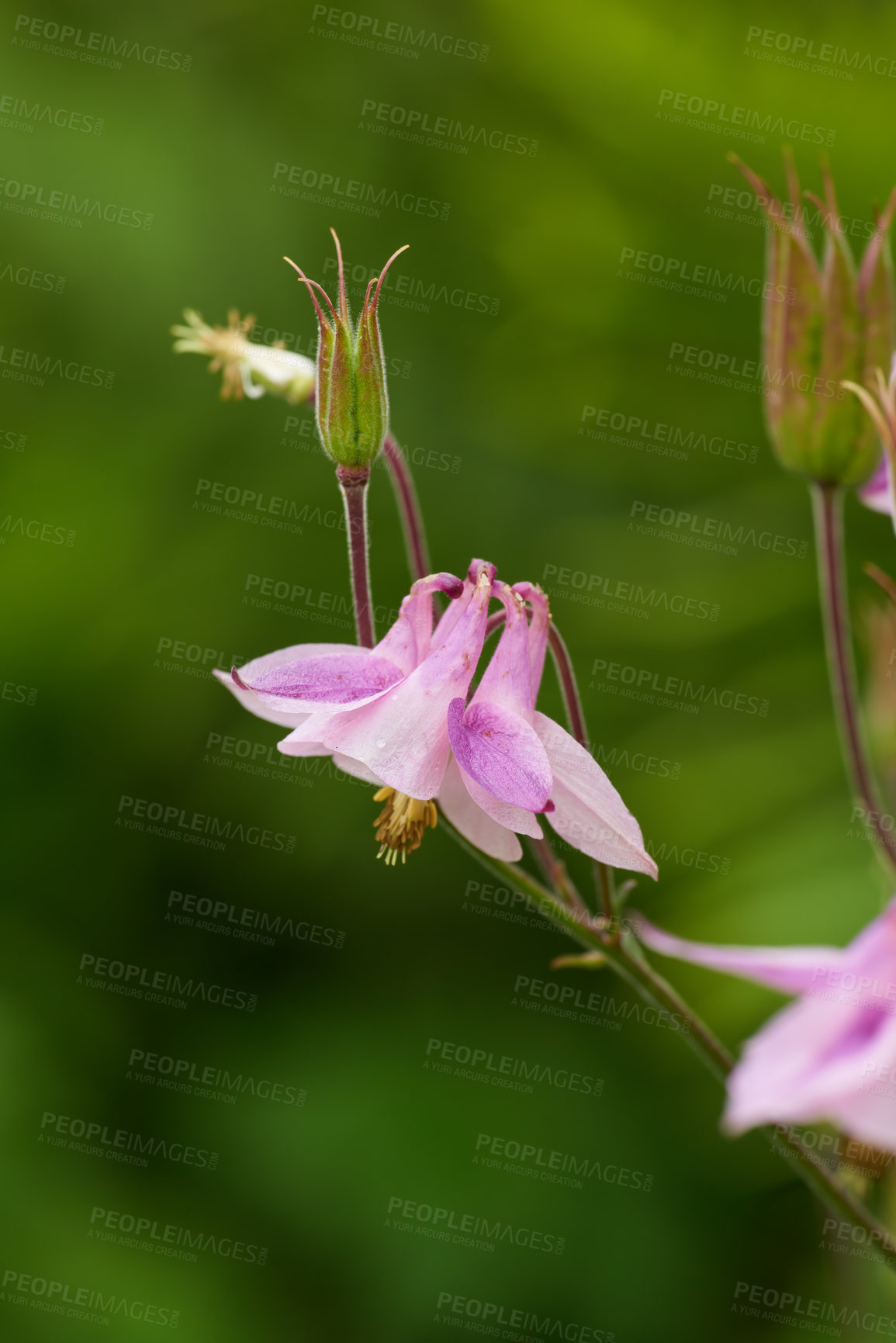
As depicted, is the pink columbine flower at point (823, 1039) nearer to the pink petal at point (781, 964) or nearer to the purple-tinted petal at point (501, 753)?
the pink petal at point (781, 964)

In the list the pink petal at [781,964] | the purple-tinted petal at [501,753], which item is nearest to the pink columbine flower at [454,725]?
the purple-tinted petal at [501,753]

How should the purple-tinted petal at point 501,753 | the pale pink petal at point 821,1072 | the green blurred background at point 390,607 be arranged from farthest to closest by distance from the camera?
the green blurred background at point 390,607
the purple-tinted petal at point 501,753
the pale pink petal at point 821,1072

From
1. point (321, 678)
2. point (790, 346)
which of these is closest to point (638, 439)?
point (790, 346)

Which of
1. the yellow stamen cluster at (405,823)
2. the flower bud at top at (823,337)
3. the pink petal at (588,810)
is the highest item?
the flower bud at top at (823,337)

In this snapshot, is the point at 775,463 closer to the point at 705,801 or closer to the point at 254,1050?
the point at 705,801

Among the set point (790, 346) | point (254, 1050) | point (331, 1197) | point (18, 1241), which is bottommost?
point (18, 1241)

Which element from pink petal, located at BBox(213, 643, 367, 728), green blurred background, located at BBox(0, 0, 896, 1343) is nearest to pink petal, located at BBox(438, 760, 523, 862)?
pink petal, located at BBox(213, 643, 367, 728)

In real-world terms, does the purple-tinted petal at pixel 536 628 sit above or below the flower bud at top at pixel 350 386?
below
